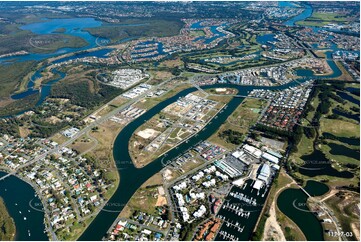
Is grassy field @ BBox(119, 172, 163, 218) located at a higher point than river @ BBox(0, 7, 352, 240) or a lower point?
higher

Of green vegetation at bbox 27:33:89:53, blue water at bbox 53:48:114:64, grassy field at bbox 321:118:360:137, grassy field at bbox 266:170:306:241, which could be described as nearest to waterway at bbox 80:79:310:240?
grassy field at bbox 266:170:306:241

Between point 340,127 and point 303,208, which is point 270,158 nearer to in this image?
point 303,208

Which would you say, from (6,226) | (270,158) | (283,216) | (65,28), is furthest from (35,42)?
(283,216)

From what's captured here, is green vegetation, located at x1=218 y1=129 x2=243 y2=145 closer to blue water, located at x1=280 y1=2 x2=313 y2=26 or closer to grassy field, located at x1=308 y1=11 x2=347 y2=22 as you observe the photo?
blue water, located at x1=280 y1=2 x2=313 y2=26

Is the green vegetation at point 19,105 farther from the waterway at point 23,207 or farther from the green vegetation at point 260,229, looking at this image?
the green vegetation at point 260,229

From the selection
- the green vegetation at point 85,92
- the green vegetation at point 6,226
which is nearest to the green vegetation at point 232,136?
the green vegetation at point 85,92
